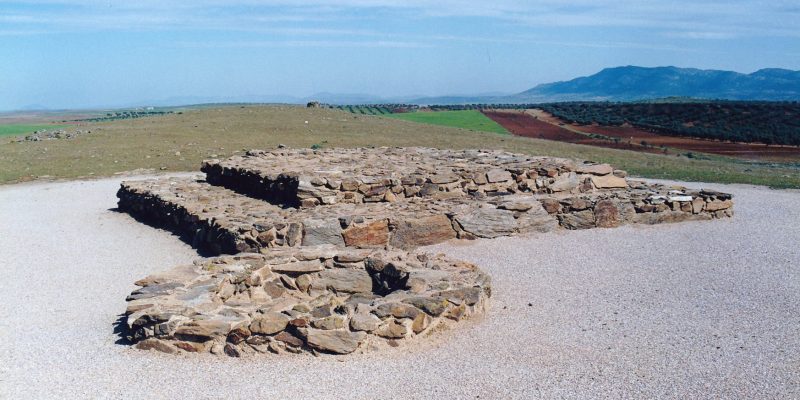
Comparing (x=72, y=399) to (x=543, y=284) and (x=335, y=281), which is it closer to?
(x=335, y=281)

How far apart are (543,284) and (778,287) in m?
3.34

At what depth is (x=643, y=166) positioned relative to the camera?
23531mm

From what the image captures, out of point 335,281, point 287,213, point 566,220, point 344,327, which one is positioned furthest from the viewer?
point 566,220

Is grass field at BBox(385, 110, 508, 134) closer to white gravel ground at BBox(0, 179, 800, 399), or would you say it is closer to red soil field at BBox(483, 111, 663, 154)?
red soil field at BBox(483, 111, 663, 154)

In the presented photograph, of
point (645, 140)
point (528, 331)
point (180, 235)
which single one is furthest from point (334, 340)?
point (645, 140)

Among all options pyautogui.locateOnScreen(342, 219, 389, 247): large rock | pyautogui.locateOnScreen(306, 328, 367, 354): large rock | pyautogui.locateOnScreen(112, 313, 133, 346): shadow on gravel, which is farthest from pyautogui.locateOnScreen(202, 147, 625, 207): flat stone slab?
pyautogui.locateOnScreen(306, 328, 367, 354): large rock

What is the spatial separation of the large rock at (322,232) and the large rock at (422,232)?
1.03 meters

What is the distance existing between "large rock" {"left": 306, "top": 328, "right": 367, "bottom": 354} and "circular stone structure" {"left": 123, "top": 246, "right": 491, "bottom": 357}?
0.03ft

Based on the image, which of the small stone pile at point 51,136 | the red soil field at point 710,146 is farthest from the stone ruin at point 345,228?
the red soil field at point 710,146

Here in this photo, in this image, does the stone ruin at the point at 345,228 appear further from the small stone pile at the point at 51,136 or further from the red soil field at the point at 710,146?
the red soil field at the point at 710,146

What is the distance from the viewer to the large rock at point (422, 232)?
11.5 metres

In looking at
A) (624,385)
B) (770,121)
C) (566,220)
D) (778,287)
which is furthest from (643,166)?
(770,121)

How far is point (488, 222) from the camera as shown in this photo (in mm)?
12203

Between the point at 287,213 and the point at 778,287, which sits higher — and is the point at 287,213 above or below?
above
